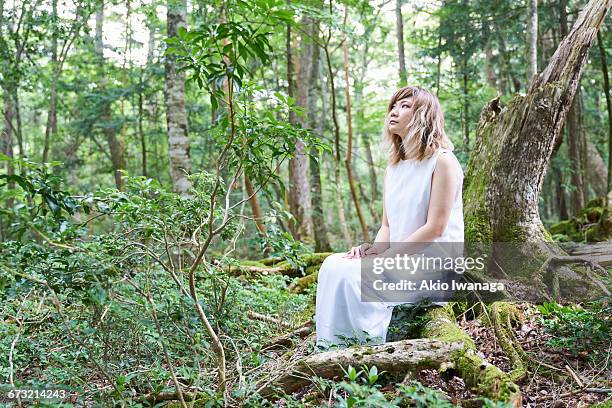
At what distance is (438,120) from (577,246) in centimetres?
258

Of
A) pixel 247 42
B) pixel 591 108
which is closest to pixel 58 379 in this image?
pixel 247 42

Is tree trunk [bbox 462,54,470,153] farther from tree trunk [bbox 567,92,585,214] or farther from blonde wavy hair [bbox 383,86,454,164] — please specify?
blonde wavy hair [bbox 383,86,454,164]

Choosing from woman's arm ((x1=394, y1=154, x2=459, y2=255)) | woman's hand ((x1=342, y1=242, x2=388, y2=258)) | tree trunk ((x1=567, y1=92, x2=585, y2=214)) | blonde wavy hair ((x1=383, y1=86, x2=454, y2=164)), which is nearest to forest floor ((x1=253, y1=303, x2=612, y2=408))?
woman's hand ((x1=342, y1=242, x2=388, y2=258))

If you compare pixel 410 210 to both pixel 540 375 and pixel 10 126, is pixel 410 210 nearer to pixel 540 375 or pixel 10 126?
pixel 540 375

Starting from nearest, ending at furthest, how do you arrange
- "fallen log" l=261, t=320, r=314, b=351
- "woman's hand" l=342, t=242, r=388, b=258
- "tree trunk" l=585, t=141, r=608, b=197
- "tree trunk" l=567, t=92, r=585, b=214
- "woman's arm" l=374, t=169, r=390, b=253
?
"woman's hand" l=342, t=242, r=388, b=258 → "woman's arm" l=374, t=169, r=390, b=253 → "fallen log" l=261, t=320, r=314, b=351 → "tree trunk" l=567, t=92, r=585, b=214 → "tree trunk" l=585, t=141, r=608, b=197

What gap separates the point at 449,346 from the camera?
3086 millimetres

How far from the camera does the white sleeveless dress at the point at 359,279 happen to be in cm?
360

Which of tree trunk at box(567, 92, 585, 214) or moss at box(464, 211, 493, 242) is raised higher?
tree trunk at box(567, 92, 585, 214)

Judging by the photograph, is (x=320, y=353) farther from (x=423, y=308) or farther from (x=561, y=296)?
(x=561, y=296)

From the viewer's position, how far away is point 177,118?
6.85 meters

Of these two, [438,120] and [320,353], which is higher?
[438,120]

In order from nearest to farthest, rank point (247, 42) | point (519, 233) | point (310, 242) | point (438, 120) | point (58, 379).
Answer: point (247, 42)
point (58, 379)
point (438, 120)
point (519, 233)
point (310, 242)

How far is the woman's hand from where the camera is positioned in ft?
12.5

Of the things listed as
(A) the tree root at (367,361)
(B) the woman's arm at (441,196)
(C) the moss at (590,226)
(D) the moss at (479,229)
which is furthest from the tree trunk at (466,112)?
(A) the tree root at (367,361)
